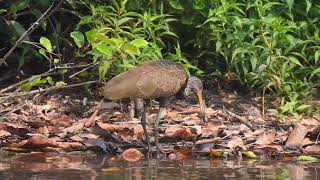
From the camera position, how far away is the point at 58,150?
7426mm

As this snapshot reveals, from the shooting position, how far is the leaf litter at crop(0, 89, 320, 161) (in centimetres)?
745

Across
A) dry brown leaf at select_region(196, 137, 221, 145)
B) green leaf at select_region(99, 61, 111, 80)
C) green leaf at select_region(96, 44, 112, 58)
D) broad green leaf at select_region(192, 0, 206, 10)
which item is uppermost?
broad green leaf at select_region(192, 0, 206, 10)

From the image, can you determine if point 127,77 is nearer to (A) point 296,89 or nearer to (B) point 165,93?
(B) point 165,93

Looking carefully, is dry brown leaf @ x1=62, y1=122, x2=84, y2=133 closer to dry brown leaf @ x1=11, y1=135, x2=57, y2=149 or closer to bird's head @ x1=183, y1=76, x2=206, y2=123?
dry brown leaf @ x1=11, y1=135, x2=57, y2=149

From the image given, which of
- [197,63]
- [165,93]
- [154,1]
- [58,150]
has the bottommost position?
[58,150]

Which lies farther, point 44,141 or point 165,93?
point 165,93

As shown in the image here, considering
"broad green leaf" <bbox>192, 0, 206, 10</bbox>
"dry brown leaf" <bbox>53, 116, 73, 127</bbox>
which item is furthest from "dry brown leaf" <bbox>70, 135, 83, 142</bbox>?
"broad green leaf" <bbox>192, 0, 206, 10</bbox>

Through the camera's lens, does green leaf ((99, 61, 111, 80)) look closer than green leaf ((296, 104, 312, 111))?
Yes

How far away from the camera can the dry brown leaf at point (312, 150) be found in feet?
24.6

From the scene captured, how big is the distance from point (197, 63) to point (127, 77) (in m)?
2.62

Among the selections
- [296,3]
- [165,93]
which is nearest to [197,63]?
[296,3]

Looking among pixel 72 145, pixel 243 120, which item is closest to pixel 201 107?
pixel 243 120

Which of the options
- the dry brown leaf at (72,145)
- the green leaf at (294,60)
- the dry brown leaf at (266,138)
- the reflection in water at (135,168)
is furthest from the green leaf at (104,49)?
the green leaf at (294,60)

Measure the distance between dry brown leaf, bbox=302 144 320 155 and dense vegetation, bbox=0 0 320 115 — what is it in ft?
4.07
